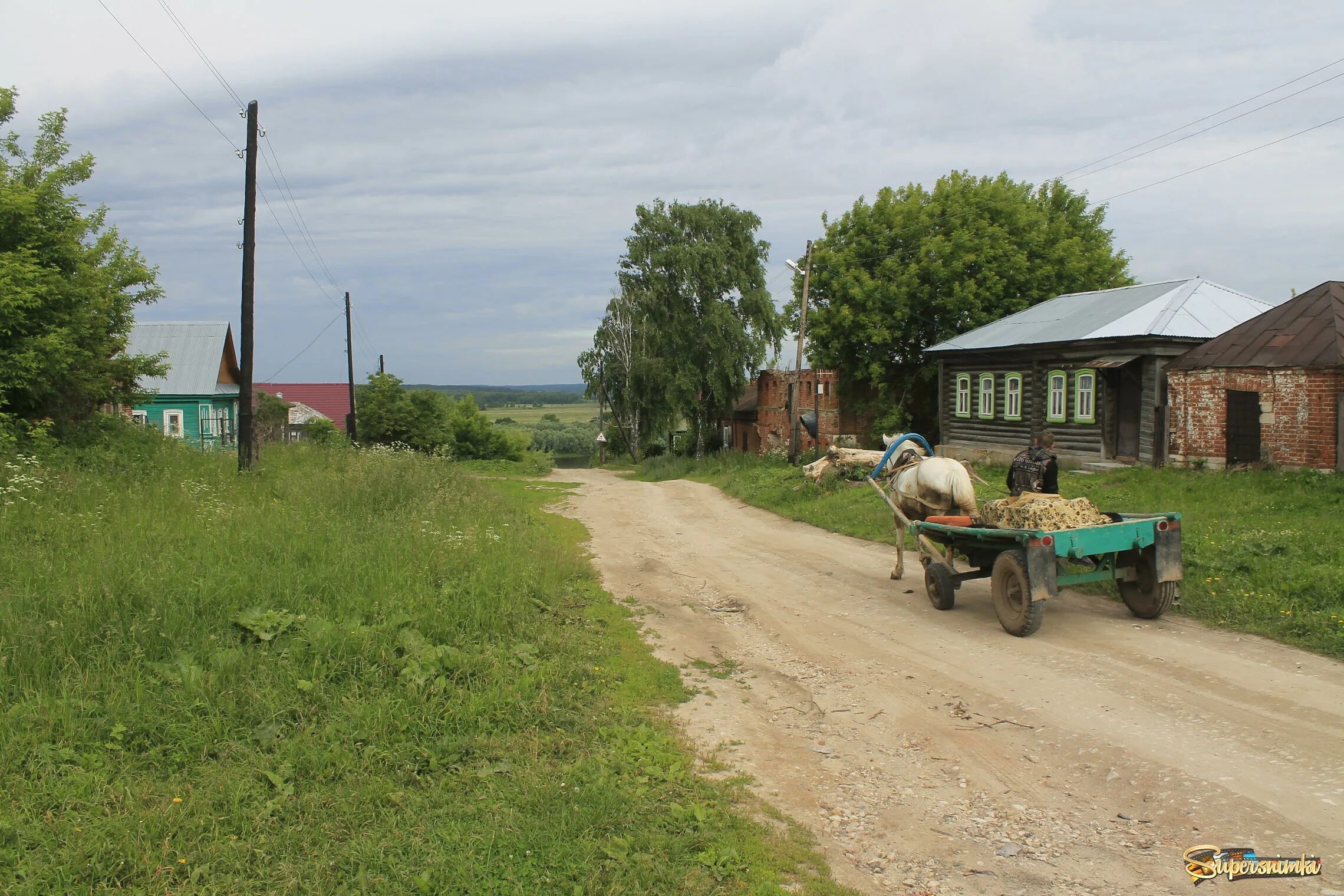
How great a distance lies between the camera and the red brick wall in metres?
15.8

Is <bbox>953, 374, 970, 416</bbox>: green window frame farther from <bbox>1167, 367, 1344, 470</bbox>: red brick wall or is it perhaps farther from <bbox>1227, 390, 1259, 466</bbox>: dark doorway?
<bbox>1227, 390, 1259, 466</bbox>: dark doorway

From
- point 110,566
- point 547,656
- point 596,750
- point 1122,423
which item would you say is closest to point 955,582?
point 547,656

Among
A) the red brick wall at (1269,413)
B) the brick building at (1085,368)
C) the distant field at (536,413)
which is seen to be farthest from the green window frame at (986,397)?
the distant field at (536,413)

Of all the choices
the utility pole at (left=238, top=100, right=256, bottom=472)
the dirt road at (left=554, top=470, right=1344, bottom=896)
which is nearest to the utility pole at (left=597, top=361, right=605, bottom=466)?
the utility pole at (left=238, top=100, right=256, bottom=472)

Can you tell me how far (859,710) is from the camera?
6.55m

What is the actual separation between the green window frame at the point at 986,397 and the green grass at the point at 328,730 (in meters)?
20.7

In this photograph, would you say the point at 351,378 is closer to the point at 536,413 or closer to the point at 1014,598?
the point at 1014,598

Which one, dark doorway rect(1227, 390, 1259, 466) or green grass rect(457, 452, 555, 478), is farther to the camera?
green grass rect(457, 452, 555, 478)

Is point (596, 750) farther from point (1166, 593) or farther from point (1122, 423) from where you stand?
point (1122, 423)

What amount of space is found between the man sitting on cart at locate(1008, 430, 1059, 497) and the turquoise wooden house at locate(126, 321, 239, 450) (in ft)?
108

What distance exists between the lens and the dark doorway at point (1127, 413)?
21.9 m

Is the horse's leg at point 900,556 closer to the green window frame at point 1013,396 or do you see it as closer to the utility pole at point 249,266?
the utility pole at point 249,266

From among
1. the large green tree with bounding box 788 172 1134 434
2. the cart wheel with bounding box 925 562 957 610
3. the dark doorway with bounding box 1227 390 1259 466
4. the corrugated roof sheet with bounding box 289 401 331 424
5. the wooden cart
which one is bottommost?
the cart wheel with bounding box 925 562 957 610

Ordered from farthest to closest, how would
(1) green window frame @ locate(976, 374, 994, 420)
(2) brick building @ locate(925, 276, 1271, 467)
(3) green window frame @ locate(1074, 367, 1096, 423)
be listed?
1. (1) green window frame @ locate(976, 374, 994, 420)
2. (3) green window frame @ locate(1074, 367, 1096, 423)
3. (2) brick building @ locate(925, 276, 1271, 467)
